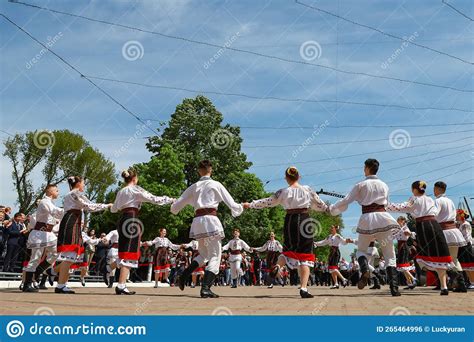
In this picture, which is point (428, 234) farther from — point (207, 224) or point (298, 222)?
point (207, 224)

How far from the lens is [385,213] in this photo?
9172mm

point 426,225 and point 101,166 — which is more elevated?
point 101,166

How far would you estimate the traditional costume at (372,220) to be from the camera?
911 centimetres

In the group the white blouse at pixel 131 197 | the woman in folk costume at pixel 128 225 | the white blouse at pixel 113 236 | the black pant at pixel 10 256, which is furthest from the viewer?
the white blouse at pixel 113 236

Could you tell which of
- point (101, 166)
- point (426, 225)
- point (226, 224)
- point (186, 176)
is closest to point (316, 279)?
point (226, 224)

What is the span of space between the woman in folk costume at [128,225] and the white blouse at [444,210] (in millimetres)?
5568

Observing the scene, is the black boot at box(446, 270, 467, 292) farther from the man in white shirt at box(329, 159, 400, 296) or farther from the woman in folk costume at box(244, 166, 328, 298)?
the woman in folk costume at box(244, 166, 328, 298)

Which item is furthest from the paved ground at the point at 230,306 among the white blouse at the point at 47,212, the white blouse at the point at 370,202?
the white blouse at the point at 47,212

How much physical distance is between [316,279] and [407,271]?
24.2m

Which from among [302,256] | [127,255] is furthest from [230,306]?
[127,255]

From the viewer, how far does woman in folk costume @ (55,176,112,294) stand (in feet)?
33.7

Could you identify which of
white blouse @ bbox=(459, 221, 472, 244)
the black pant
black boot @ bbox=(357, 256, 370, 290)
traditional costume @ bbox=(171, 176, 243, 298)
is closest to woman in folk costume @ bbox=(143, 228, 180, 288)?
the black pant

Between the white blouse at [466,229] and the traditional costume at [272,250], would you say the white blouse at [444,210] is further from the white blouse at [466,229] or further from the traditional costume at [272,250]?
the traditional costume at [272,250]

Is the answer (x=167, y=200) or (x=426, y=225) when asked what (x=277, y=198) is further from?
(x=426, y=225)
